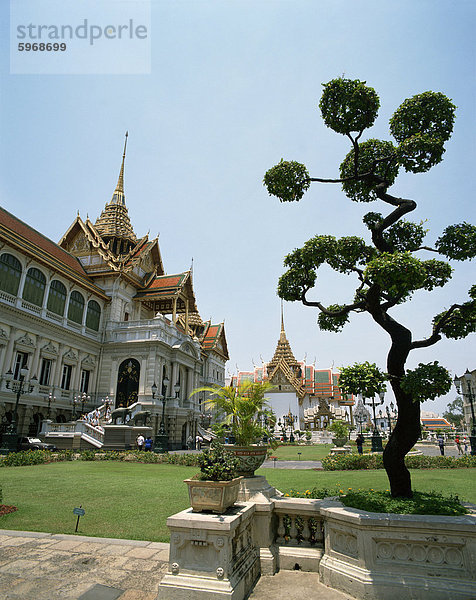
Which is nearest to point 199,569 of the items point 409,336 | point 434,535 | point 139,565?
point 139,565

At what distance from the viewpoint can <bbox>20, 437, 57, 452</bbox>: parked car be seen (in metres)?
21.4

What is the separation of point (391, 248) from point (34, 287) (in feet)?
88.5

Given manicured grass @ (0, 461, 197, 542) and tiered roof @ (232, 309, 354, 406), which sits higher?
tiered roof @ (232, 309, 354, 406)

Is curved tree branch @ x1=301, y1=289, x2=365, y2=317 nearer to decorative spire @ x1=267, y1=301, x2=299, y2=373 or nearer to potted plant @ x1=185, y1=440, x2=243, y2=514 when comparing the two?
potted plant @ x1=185, y1=440, x2=243, y2=514

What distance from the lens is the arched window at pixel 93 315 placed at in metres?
33.1

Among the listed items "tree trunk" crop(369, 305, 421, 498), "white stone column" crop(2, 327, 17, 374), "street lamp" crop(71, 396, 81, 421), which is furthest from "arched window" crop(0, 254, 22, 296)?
"tree trunk" crop(369, 305, 421, 498)

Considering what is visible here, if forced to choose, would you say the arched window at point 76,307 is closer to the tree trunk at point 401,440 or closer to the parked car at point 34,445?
the parked car at point 34,445

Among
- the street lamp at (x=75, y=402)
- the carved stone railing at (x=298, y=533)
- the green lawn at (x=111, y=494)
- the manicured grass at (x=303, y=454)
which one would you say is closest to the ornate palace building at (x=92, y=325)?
the street lamp at (x=75, y=402)

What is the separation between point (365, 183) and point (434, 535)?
5402 millimetres

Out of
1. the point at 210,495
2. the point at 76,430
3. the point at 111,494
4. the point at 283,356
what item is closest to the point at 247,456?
the point at 210,495

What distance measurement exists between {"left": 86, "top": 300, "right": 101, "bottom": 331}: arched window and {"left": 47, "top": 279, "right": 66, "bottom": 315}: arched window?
10.4 feet

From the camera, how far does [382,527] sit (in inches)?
170

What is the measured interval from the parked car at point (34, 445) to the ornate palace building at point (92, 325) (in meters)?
2.43

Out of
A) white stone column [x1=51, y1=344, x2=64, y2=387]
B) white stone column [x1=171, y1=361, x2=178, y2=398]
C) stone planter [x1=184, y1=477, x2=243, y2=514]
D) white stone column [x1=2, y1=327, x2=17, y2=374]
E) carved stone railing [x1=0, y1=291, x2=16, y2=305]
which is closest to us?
stone planter [x1=184, y1=477, x2=243, y2=514]
